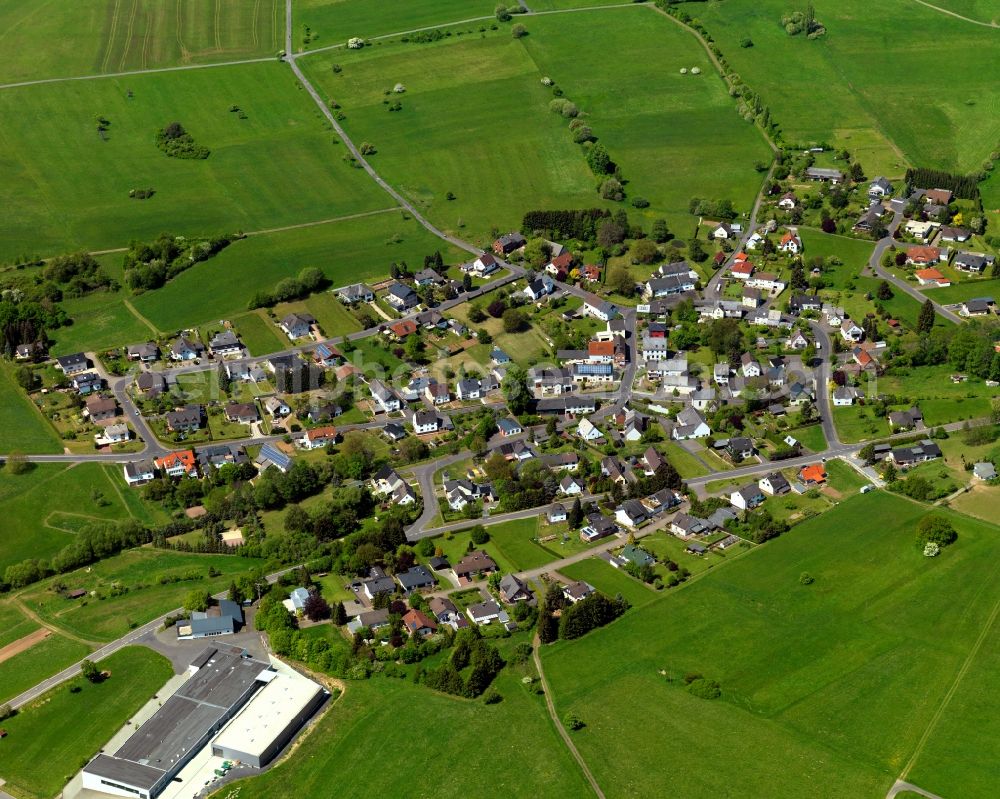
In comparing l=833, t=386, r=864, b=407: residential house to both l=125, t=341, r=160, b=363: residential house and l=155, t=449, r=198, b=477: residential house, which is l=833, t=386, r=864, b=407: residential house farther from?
l=125, t=341, r=160, b=363: residential house

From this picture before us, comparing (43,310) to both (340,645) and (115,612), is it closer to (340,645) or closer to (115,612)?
(115,612)

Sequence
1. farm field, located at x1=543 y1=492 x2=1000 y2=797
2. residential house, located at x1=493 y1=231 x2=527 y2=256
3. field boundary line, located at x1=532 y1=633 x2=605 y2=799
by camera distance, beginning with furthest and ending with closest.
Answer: residential house, located at x1=493 y1=231 x2=527 y2=256 → farm field, located at x1=543 y1=492 x2=1000 y2=797 → field boundary line, located at x1=532 y1=633 x2=605 y2=799

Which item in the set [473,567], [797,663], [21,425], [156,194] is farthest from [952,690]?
[156,194]

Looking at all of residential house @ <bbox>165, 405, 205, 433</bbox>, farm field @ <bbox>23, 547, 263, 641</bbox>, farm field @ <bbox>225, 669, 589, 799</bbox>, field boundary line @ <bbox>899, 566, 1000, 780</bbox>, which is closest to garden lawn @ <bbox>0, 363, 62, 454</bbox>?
residential house @ <bbox>165, 405, 205, 433</bbox>

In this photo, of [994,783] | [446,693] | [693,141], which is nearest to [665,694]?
[446,693]

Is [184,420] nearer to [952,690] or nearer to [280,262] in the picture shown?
[280,262]

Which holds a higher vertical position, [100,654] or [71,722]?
[71,722]
